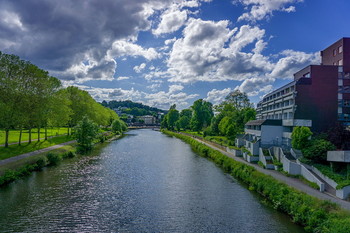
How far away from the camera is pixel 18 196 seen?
22.2 m

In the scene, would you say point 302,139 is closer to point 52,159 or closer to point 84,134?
point 52,159

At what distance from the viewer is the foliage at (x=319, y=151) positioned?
30178 millimetres

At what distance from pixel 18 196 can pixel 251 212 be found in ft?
67.2

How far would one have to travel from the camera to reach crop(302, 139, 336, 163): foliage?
99.0ft

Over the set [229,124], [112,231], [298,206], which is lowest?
[112,231]

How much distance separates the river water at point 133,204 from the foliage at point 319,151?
33.3 ft

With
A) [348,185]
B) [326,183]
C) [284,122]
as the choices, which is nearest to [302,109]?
[284,122]

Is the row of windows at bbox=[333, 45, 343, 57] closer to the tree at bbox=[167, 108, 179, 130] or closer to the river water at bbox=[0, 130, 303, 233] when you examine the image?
the river water at bbox=[0, 130, 303, 233]

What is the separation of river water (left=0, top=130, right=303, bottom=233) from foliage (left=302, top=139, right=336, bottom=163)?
400 inches

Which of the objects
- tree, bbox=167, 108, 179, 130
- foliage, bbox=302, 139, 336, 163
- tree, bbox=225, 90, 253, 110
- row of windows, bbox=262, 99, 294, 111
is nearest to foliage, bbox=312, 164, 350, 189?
foliage, bbox=302, 139, 336, 163

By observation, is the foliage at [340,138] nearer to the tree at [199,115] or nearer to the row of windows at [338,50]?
the row of windows at [338,50]

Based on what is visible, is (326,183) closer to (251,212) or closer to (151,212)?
(251,212)

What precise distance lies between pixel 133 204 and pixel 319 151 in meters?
23.3

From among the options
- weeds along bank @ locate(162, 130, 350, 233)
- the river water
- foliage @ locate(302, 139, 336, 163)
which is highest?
foliage @ locate(302, 139, 336, 163)
